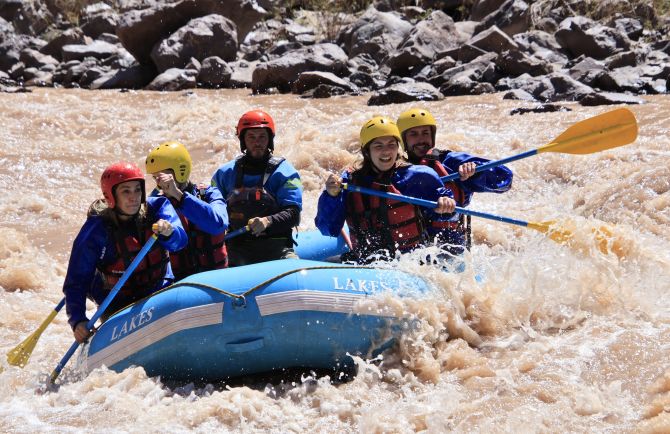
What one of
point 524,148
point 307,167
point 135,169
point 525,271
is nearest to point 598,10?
point 524,148

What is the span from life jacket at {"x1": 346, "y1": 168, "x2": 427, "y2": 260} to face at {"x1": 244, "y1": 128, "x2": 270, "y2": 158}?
1.94 ft

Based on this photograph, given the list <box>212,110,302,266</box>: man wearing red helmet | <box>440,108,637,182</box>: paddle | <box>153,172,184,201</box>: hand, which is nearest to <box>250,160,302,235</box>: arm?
<box>212,110,302,266</box>: man wearing red helmet

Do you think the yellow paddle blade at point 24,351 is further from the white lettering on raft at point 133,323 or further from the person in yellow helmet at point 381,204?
the person in yellow helmet at point 381,204

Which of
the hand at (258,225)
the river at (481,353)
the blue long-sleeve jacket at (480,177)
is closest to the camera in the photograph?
the river at (481,353)

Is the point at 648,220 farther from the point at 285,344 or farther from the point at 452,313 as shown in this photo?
the point at 285,344

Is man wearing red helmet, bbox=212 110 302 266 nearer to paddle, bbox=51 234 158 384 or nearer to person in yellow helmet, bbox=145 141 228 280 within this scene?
person in yellow helmet, bbox=145 141 228 280

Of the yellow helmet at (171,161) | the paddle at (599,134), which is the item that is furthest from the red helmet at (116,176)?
the paddle at (599,134)

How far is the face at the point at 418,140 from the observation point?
532 centimetres

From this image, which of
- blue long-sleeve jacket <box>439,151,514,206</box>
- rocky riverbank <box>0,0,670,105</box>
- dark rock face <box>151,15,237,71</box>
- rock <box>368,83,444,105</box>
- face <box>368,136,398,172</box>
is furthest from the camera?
dark rock face <box>151,15,237,71</box>

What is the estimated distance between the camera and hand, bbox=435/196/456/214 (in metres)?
4.74

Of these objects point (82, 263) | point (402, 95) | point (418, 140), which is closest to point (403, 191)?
point (418, 140)

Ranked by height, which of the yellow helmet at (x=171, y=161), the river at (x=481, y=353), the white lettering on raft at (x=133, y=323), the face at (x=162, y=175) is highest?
the yellow helmet at (x=171, y=161)

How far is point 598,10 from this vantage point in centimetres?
1614

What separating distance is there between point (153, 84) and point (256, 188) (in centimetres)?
1056
